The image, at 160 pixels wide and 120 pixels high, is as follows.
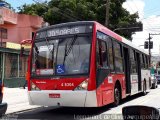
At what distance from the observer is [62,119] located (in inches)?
445

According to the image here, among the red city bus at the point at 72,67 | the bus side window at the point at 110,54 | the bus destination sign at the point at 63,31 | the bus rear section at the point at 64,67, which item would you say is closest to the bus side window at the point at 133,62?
the bus side window at the point at 110,54

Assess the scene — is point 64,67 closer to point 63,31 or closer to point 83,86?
point 83,86

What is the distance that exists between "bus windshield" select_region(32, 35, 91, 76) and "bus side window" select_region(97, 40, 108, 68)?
49cm

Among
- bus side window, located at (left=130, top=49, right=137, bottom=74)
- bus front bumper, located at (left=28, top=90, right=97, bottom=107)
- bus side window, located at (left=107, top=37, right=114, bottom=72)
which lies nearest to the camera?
bus front bumper, located at (left=28, top=90, right=97, bottom=107)

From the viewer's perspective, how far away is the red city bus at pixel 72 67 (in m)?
11.5

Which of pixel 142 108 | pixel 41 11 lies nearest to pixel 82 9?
pixel 41 11

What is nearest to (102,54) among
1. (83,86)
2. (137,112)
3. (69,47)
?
(69,47)

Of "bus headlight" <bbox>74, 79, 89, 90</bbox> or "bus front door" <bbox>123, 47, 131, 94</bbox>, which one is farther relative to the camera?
"bus front door" <bbox>123, 47, 131, 94</bbox>

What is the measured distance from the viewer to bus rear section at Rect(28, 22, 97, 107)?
11.5 meters

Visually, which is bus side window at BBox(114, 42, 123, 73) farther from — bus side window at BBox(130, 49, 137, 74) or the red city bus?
bus side window at BBox(130, 49, 137, 74)

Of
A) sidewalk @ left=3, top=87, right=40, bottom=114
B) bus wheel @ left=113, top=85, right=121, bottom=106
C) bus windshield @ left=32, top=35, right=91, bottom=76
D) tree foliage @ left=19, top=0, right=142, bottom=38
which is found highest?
tree foliage @ left=19, top=0, right=142, bottom=38

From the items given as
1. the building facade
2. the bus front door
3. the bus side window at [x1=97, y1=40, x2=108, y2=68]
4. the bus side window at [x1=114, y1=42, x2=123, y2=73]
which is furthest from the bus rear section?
the building facade

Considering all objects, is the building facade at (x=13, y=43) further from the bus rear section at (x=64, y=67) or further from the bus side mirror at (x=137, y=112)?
the bus side mirror at (x=137, y=112)

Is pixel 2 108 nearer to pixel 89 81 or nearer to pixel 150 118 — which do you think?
pixel 89 81
